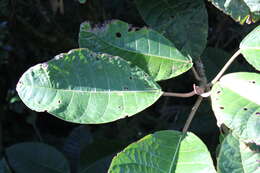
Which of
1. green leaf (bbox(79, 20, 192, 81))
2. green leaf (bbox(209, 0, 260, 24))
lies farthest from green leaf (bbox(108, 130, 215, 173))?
green leaf (bbox(209, 0, 260, 24))

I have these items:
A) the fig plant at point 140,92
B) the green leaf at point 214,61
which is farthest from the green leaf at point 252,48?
the green leaf at point 214,61

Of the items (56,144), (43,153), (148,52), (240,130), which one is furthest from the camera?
(56,144)

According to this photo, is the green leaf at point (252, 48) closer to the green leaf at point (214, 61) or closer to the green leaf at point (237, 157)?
the green leaf at point (237, 157)

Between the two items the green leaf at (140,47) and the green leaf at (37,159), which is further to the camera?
the green leaf at (37,159)

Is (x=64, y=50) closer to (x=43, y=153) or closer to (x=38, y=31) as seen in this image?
(x=38, y=31)

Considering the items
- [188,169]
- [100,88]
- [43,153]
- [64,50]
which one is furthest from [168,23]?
[43,153]

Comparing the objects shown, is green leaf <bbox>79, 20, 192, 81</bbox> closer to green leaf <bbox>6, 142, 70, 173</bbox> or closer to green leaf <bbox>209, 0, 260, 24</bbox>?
green leaf <bbox>209, 0, 260, 24</bbox>

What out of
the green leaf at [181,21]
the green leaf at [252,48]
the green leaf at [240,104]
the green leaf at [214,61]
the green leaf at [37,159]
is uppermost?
the green leaf at [181,21]

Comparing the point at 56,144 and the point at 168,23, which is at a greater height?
the point at 168,23

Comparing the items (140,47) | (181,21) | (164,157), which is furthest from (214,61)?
(164,157)
